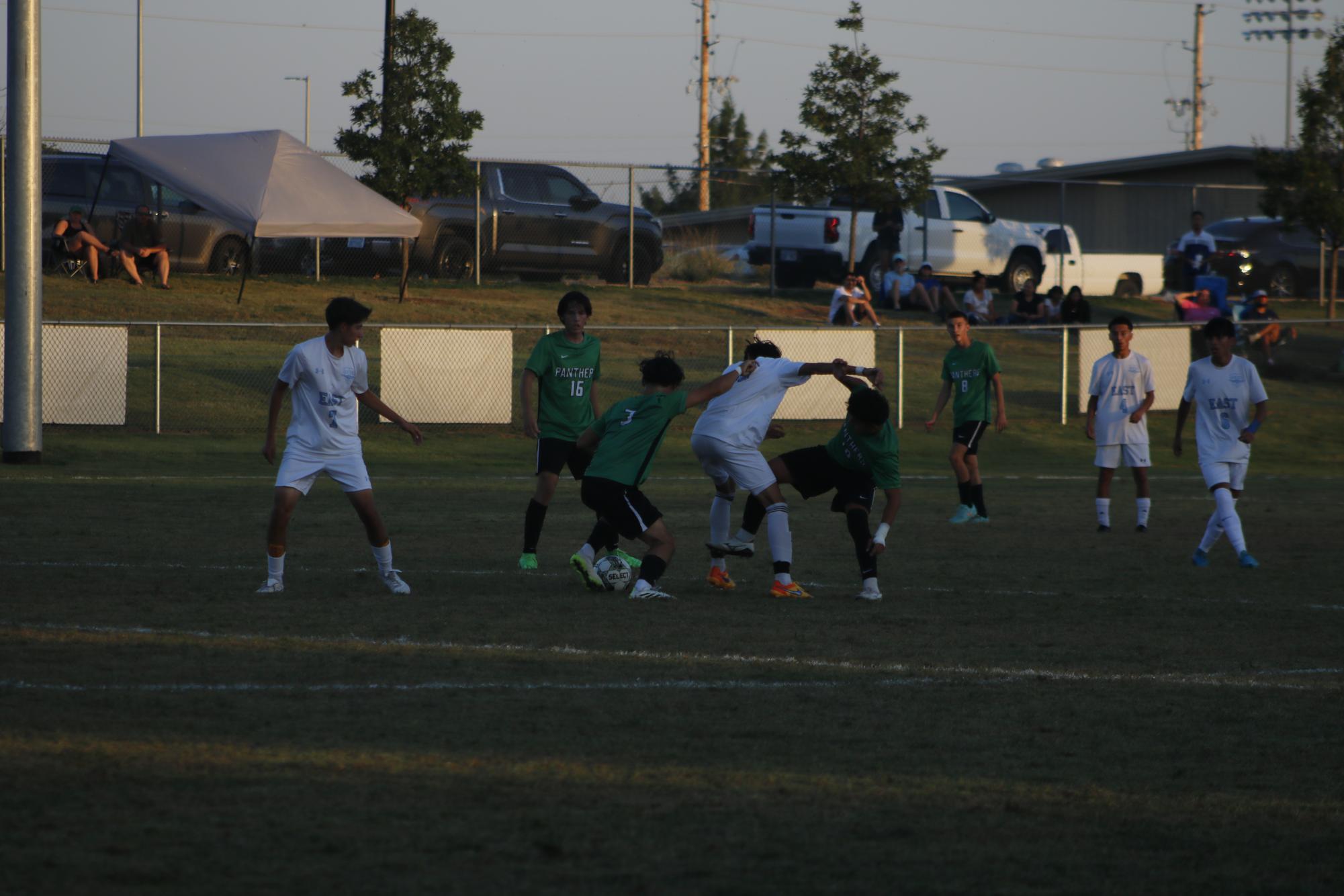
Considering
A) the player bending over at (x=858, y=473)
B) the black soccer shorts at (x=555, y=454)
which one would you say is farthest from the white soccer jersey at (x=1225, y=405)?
the black soccer shorts at (x=555, y=454)

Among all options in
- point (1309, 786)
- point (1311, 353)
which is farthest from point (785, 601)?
point (1311, 353)

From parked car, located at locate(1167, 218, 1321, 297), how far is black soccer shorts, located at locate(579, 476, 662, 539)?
27469 millimetres

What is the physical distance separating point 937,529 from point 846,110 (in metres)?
19.6

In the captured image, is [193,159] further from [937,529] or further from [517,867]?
[517,867]

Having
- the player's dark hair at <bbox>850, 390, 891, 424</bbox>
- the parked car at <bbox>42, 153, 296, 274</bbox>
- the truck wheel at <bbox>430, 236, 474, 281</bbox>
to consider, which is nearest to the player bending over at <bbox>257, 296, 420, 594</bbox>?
the player's dark hair at <bbox>850, 390, 891, 424</bbox>

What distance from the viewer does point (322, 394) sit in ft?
27.6

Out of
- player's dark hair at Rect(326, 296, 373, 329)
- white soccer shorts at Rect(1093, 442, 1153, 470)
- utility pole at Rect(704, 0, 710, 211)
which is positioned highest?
utility pole at Rect(704, 0, 710, 211)

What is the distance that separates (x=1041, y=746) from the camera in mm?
5527

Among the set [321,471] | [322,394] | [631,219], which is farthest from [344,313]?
[631,219]

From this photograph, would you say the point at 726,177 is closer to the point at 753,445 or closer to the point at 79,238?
the point at 79,238

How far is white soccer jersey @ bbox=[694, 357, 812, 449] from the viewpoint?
360 inches

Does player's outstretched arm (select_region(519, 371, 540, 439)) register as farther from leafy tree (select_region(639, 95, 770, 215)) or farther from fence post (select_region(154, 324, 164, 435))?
leafy tree (select_region(639, 95, 770, 215))

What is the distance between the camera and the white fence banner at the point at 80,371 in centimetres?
1942

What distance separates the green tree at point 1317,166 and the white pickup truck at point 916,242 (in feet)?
15.9
